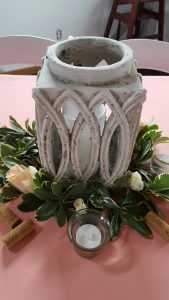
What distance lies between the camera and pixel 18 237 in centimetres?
71

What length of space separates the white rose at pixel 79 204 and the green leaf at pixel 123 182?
0.29 feet

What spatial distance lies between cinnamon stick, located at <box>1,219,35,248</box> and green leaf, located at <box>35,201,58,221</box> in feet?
0.09

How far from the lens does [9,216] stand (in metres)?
0.74

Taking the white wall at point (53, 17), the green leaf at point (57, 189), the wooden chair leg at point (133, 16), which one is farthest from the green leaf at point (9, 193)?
the wooden chair leg at point (133, 16)

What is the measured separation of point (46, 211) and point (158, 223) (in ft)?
0.79

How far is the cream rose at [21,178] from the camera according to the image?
2.42 ft

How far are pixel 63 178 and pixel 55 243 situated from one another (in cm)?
14

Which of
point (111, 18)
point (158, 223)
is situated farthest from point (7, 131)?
point (111, 18)

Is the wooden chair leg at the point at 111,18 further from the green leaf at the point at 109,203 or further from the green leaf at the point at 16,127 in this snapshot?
the green leaf at the point at 109,203

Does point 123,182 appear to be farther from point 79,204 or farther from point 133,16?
point 133,16

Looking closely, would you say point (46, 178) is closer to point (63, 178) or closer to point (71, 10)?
point (63, 178)

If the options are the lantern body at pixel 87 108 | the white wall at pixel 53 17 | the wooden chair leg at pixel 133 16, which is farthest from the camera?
the wooden chair leg at pixel 133 16

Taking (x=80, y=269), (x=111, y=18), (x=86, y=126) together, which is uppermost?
(x=86, y=126)

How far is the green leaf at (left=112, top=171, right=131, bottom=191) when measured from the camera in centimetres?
75
